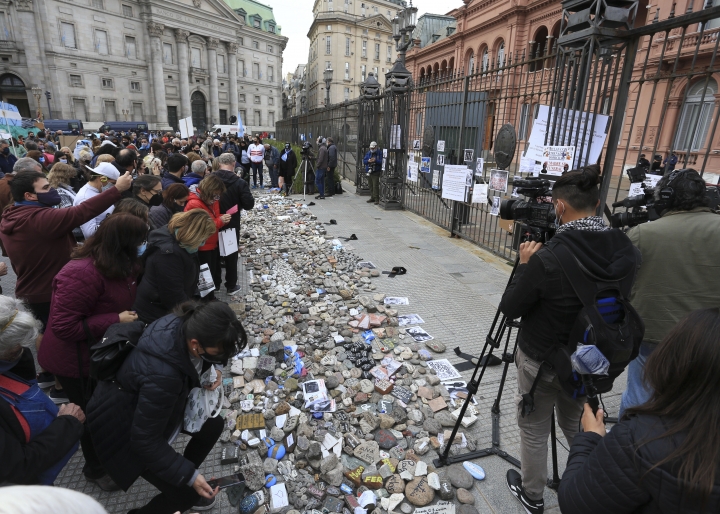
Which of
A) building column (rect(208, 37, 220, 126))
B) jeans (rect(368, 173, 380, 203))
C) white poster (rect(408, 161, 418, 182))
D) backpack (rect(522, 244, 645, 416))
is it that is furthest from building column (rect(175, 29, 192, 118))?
backpack (rect(522, 244, 645, 416))

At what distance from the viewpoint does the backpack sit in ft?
5.77

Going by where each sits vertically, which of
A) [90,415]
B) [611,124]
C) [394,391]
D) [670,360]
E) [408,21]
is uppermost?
[408,21]

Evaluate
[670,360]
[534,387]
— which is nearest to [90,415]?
[534,387]

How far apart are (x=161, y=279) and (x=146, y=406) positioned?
4.30ft

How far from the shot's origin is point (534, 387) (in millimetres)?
2061

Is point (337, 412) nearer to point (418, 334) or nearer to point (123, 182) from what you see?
point (418, 334)

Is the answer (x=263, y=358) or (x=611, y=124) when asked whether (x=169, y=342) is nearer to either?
(x=263, y=358)

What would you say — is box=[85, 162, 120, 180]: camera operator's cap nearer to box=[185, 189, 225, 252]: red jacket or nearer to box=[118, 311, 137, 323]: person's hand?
box=[185, 189, 225, 252]: red jacket

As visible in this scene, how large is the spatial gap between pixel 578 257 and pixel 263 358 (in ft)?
10.2

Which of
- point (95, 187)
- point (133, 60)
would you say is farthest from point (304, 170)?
point (133, 60)

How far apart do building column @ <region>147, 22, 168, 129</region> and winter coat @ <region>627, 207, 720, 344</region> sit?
57.5 m

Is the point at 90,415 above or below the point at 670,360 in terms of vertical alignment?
below

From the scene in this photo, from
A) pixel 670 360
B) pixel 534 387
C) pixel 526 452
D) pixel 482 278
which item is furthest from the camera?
pixel 482 278

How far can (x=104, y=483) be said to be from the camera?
254 cm
